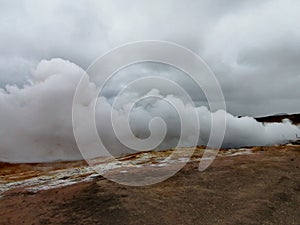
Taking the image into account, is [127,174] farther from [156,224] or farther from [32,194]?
[156,224]

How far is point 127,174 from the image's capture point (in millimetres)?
29281

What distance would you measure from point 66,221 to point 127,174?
1153 cm

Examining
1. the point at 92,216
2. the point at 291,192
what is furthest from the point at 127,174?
the point at 291,192

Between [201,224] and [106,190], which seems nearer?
[201,224]

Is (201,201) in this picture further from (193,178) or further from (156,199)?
(193,178)

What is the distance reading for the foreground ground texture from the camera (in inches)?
693

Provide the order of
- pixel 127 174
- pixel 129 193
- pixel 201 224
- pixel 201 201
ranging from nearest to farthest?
pixel 201 224, pixel 201 201, pixel 129 193, pixel 127 174

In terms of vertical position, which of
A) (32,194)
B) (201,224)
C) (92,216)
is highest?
(32,194)

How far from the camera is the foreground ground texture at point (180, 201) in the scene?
693 inches

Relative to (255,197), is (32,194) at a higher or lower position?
higher

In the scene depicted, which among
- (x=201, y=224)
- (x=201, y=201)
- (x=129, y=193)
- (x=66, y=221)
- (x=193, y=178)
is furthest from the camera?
(x=193, y=178)

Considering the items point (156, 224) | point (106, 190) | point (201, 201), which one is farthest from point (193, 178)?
point (156, 224)

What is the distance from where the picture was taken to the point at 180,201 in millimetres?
20172

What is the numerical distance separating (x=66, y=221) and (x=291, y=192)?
15.8 m
